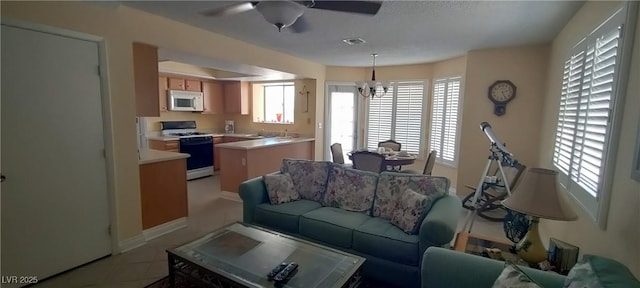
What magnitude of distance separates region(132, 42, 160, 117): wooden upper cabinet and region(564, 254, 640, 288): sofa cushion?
3.53 metres

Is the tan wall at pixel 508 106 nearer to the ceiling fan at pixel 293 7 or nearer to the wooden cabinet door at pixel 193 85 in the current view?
the ceiling fan at pixel 293 7

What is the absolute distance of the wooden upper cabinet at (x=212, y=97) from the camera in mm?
6515

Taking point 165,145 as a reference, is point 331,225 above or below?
below

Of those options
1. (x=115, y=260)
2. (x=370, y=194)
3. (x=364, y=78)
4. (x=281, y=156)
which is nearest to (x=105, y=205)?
(x=115, y=260)

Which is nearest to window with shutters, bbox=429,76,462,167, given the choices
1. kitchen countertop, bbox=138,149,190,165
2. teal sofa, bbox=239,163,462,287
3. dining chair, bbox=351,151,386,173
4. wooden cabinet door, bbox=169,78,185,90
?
dining chair, bbox=351,151,386,173

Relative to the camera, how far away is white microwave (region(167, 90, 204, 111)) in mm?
5772

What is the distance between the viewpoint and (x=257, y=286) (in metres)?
1.65

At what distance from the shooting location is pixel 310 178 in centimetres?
326

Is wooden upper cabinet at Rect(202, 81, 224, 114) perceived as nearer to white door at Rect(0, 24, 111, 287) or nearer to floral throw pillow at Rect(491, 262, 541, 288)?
white door at Rect(0, 24, 111, 287)

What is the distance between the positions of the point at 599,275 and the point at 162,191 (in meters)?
3.61

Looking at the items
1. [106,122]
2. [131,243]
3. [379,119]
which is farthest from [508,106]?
[131,243]

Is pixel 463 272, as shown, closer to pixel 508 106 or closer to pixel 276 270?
pixel 276 270

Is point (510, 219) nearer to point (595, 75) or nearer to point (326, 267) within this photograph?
point (595, 75)

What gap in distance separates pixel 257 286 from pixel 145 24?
8.99ft
